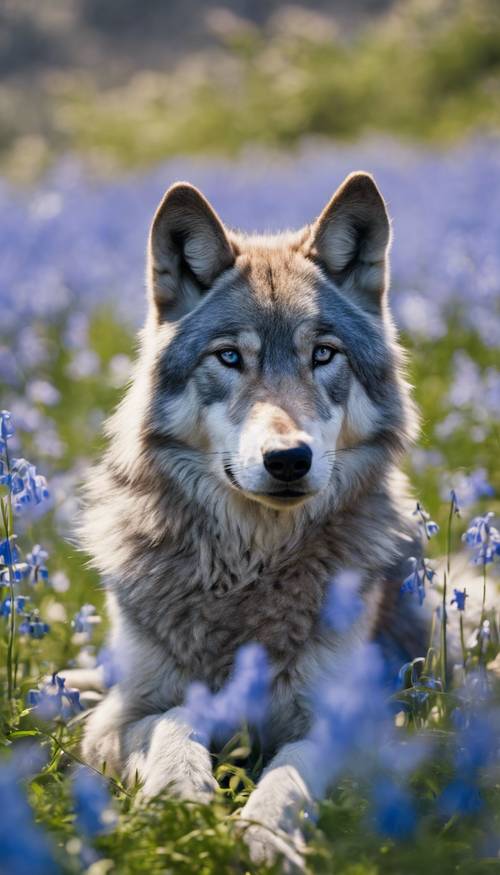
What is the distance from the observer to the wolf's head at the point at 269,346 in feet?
11.3

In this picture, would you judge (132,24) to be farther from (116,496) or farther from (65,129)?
(116,496)

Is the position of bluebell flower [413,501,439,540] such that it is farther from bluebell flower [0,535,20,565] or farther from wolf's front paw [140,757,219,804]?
bluebell flower [0,535,20,565]

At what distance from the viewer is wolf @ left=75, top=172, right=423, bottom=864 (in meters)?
3.34

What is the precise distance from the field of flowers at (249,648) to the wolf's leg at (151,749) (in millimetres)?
77

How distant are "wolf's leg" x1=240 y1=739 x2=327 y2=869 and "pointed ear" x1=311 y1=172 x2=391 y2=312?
5.77 feet

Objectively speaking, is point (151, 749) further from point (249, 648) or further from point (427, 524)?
point (427, 524)

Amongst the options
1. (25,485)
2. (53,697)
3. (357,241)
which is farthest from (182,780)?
(357,241)

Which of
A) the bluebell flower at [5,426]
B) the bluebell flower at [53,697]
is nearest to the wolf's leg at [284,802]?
the bluebell flower at [53,697]

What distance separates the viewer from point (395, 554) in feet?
12.2

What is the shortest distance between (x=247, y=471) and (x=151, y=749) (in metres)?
0.90

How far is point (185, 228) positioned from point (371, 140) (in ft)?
49.4

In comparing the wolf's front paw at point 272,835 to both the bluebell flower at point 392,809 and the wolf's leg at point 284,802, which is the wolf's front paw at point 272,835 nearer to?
the wolf's leg at point 284,802

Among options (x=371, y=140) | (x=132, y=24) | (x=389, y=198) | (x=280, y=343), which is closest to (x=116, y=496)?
(x=280, y=343)

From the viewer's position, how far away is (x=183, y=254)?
151 inches
